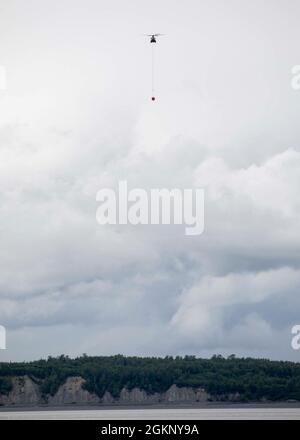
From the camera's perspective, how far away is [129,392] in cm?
10112
